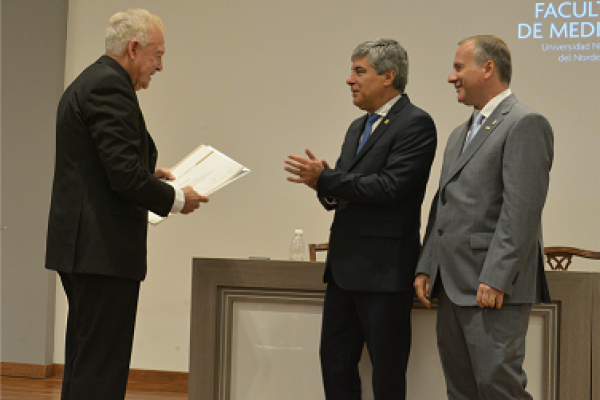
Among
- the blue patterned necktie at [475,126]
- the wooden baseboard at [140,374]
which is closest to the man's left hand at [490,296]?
the blue patterned necktie at [475,126]

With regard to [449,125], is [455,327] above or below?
below

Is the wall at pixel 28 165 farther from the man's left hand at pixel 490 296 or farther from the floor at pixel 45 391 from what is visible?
the man's left hand at pixel 490 296

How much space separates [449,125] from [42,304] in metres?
2.97

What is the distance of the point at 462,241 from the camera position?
183 cm

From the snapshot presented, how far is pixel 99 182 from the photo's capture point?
71.6 inches

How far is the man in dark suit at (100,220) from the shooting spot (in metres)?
1.77

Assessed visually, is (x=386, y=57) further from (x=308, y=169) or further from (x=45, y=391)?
(x=45, y=391)

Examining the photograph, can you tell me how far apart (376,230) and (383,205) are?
9cm

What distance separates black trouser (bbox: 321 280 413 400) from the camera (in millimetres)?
2029

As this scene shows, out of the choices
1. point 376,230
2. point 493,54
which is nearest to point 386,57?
point 493,54

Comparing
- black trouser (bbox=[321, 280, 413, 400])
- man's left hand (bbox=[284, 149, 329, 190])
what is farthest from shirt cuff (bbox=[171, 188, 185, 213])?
black trouser (bbox=[321, 280, 413, 400])

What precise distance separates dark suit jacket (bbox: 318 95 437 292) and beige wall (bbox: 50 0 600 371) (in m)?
1.80

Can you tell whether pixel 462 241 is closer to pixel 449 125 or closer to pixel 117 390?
pixel 117 390

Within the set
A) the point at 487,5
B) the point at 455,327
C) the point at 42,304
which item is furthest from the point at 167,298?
the point at 487,5
